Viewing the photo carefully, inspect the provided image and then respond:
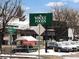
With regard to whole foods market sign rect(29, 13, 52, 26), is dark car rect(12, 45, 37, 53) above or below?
below

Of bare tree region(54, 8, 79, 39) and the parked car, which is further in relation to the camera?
bare tree region(54, 8, 79, 39)

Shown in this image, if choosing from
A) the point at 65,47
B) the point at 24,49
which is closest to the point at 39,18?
the point at 24,49

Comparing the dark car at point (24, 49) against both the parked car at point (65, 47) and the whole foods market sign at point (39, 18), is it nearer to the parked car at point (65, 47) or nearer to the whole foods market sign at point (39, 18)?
the parked car at point (65, 47)

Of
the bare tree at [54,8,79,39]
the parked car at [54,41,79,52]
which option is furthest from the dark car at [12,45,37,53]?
the bare tree at [54,8,79,39]

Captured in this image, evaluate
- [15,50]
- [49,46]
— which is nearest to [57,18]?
[49,46]

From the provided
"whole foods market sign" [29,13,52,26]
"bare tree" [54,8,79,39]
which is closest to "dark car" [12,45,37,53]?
"whole foods market sign" [29,13,52,26]

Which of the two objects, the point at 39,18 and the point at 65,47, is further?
the point at 65,47

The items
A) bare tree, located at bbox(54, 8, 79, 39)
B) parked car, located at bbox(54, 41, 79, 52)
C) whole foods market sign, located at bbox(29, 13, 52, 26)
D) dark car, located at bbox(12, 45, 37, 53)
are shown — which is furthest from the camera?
bare tree, located at bbox(54, 8, 79, 39)

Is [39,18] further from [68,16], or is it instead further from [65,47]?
[68,16]

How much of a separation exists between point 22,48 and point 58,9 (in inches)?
2162

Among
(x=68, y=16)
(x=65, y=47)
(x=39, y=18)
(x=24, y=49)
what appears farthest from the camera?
(x=68, y=16)

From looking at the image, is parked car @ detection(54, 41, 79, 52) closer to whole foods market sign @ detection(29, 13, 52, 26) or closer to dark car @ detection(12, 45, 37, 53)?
dark car @ detection(12, 45, 37, 53)

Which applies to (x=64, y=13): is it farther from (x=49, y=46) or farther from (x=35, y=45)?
(x=35, y=45)

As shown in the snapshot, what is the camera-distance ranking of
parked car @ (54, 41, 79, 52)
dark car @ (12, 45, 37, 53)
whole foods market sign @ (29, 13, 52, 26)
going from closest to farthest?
whole foods market sign @ (29, 13, 52, 26), dark car @ (12, 45, 37, 53), parked car @ (54, 41, 79, 52)
